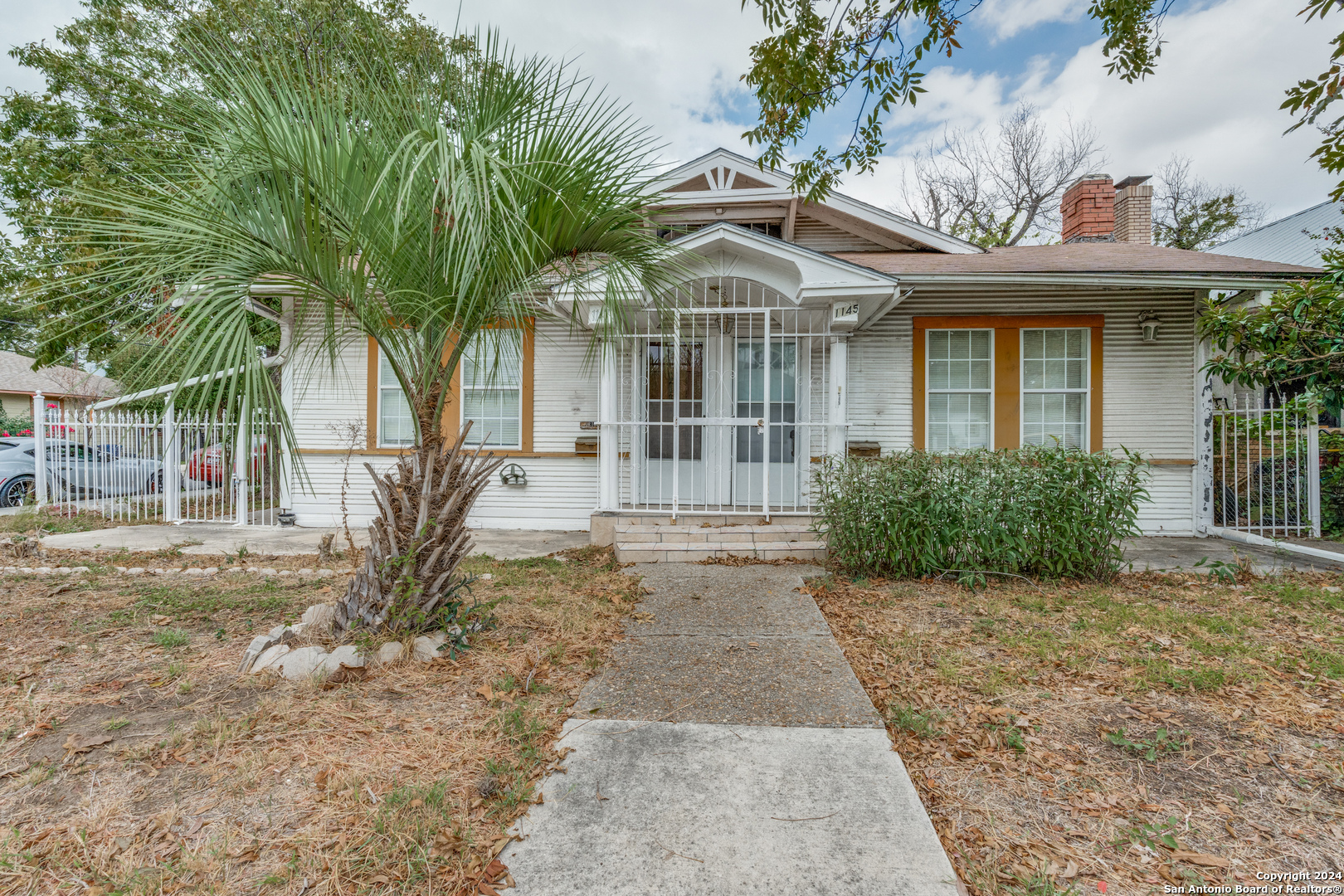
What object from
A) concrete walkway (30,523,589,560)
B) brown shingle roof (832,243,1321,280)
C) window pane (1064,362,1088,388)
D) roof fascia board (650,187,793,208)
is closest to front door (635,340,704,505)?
concrete walkway (30,523,589,560)

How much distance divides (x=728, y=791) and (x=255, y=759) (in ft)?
6.09

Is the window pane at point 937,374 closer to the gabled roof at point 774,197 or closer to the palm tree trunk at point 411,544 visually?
the gabled roof at point 774,197

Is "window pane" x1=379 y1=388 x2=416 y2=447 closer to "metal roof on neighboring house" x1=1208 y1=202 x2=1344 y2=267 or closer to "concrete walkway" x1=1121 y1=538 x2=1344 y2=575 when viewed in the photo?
"concrete walkway" x1=1121 y1=538 x2=1344 y2=575

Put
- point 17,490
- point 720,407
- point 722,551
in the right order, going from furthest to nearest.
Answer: point 17,490 → point 720,407 → point 722,551

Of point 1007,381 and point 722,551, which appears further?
point 1007,381

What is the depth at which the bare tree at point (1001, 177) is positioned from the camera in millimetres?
21297

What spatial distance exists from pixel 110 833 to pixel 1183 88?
23493mm

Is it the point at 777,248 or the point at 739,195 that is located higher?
the point at 739,195

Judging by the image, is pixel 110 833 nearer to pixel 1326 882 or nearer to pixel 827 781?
pixel 827 781

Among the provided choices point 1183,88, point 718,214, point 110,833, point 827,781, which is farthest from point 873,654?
point 1183,88

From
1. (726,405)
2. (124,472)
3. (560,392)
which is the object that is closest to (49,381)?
(124,472)

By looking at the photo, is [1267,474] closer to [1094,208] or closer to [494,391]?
[1094,208]

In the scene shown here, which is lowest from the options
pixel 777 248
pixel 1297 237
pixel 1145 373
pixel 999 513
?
pixel 999 513

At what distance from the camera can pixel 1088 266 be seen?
6949 millimetres
